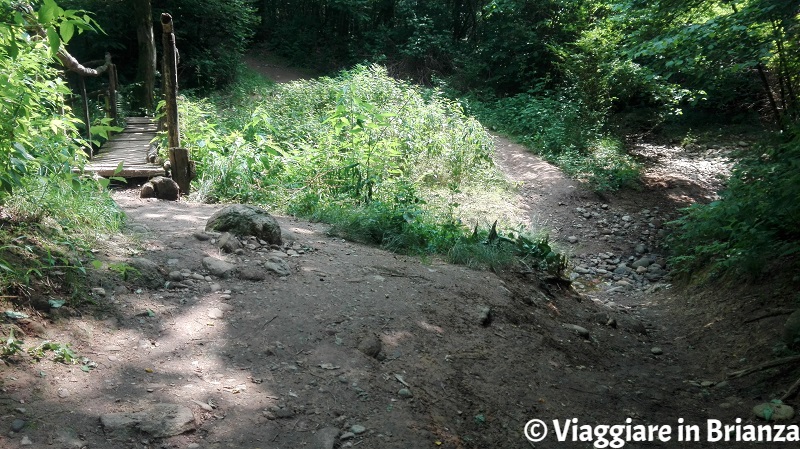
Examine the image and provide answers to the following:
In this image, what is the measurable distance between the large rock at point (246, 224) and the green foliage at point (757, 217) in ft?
13.9

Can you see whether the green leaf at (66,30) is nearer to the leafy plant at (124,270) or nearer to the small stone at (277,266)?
the leafy plant at (124,270)

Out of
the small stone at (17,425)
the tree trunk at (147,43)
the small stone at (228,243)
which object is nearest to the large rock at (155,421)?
the small stone at (17,425)

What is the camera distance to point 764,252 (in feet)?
19.3

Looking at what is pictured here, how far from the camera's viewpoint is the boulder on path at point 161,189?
25.2 ft

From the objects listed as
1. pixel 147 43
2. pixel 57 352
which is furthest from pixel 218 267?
pixel 147 43

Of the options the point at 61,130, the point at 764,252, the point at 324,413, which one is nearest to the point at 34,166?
the point at 61,130

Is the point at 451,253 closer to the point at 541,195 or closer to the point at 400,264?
the point at 400,264

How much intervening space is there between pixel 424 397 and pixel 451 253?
2.88 metres

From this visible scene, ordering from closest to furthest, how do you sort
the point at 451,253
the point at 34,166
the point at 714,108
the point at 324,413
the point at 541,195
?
the point at 324,413, the point at 34,166, the point at 451,253, the point at 541,195, the point at 714,108

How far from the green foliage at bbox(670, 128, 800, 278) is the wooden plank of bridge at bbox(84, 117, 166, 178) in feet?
21.8

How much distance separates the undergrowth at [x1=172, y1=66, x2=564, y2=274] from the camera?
6.90m

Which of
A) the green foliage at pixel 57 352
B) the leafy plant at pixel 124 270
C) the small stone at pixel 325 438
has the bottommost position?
the small stone at pixel 325 438

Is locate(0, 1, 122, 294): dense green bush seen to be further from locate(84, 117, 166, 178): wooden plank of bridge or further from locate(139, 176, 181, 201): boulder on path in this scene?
locate(139, 176, 181, 201): boulder on path

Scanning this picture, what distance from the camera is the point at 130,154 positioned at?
9633 mm
